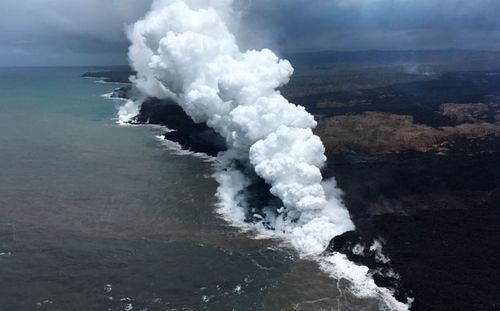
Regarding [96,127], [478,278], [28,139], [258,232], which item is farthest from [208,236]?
[96,127]

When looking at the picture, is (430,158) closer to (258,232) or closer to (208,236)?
(258,232)

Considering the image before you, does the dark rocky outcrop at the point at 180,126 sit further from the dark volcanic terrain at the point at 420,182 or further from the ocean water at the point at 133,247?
the ocean water at the point at 133,247

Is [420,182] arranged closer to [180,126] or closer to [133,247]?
[133,247]

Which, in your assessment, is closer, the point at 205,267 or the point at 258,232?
the point at 205,267

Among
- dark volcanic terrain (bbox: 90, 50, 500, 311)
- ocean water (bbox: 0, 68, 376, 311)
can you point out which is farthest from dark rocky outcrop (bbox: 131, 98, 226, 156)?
ocean water (bbox: 0, 68, 376, 311)

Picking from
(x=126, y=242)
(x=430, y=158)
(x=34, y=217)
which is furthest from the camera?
(x=430, y=158)

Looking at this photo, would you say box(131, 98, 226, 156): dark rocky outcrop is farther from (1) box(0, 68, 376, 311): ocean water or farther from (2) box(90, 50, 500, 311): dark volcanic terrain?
(1) box(0, 68, 376, 311): ocean water
